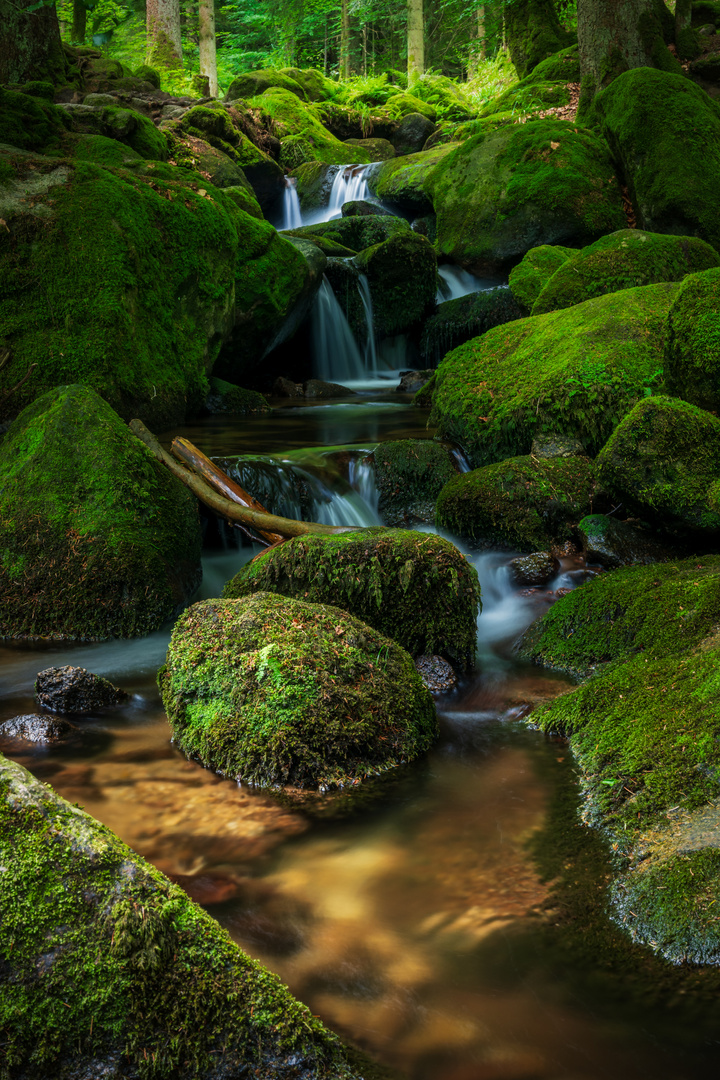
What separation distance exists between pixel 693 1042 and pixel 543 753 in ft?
5.36

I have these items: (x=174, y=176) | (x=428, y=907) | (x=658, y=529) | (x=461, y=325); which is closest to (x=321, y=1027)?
(x=428, y=907)

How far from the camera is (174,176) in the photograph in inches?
403

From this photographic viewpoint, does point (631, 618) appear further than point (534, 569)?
No

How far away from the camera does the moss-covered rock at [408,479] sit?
7.34 m

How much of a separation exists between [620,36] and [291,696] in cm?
1549

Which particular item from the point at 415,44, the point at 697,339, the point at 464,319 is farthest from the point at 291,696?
the point at 415,44

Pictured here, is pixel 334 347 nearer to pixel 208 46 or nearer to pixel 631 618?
pixel 631 618

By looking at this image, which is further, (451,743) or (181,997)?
(451,743)

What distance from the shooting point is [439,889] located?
2.65 metres

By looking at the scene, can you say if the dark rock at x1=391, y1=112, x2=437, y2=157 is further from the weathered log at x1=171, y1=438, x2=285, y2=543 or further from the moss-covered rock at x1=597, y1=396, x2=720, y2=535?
the moss-covered rock at x1=597, y1=396, x2=720, y2=535

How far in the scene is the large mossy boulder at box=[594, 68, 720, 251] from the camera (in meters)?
11.5

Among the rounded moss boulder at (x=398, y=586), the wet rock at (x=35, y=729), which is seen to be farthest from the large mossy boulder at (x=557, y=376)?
the wet rock at (x=35, y=729)

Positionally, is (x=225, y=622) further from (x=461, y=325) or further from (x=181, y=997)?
(x=461, y=325)

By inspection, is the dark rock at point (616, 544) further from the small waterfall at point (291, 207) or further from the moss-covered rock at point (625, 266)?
the small waterfall at point (291, 207)
